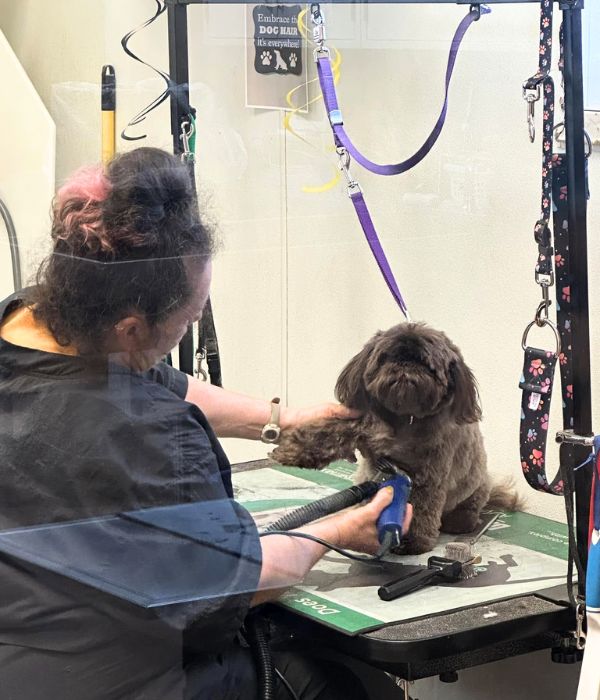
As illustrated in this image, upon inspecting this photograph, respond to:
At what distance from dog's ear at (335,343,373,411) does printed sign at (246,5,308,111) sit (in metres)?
0.42

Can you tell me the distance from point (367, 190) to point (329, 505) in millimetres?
537

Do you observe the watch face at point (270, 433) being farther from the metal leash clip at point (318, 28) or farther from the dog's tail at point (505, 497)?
the metal leash clip at point (318, 28)

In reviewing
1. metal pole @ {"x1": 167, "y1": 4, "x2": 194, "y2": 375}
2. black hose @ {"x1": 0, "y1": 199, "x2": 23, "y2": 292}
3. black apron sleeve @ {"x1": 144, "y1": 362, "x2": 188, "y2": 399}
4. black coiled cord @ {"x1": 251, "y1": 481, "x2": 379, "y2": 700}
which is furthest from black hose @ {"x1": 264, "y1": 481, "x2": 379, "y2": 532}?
metal pole @ {"x1": 167, "y1": 4, "x2": 194, "y2": 375}

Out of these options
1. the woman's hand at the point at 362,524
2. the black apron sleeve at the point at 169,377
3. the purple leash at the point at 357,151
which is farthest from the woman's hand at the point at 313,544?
the purple leash at the point at 357,151

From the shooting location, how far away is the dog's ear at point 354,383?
4.32ft

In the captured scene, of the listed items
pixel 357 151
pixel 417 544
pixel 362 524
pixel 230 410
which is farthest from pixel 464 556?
pixel 357 151

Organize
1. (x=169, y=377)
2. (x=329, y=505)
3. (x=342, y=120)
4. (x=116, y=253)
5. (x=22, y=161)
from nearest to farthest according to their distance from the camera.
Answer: (x=116, y=253), (x=169, y=377), (x=329, y=505), (x=22, y=161), (x=342, y=120)

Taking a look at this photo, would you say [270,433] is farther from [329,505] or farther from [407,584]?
[407,584]

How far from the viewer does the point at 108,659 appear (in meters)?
1.06

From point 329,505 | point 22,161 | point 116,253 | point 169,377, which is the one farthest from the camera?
point 22,161

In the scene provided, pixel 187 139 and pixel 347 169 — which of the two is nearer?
pixel 187 139

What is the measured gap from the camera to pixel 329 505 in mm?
1263

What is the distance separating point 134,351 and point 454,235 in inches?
27.3

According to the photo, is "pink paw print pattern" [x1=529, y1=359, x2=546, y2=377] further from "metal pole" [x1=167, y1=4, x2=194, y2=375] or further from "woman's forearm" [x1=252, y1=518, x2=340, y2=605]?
"metal pole" [x1=167, y1=4, x2=194, y2=375]
